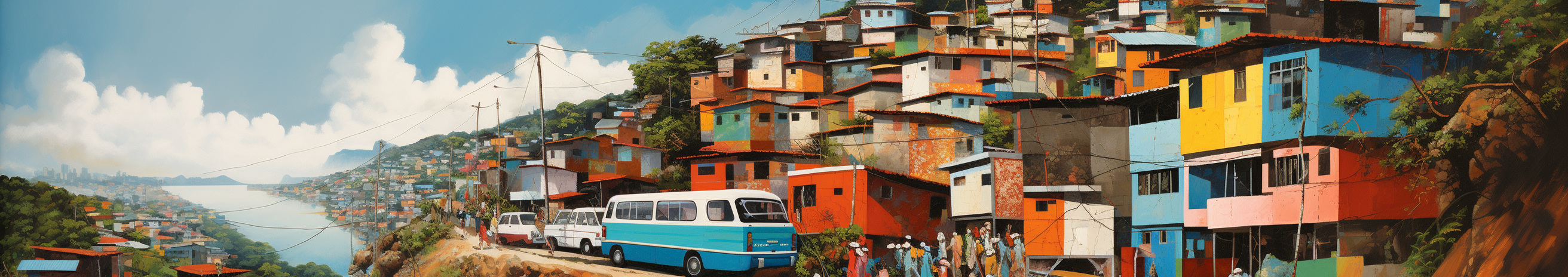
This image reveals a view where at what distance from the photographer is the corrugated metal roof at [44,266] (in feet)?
42.9

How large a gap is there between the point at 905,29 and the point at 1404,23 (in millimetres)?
15009

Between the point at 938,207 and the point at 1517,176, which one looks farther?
the point at 938,207

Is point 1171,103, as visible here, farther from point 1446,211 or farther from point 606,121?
point 606,121

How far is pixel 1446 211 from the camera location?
309 inches

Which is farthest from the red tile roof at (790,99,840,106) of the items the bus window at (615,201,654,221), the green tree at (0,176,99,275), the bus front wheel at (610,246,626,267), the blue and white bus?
the green tree at (0,176,99,275)

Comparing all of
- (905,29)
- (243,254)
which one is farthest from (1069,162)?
(243,254)

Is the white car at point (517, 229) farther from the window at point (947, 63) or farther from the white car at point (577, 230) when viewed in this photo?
the window at point (947, 63)

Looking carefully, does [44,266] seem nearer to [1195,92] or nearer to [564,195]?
[564,195]

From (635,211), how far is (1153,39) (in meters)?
8.56

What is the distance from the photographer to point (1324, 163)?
820 centimetres

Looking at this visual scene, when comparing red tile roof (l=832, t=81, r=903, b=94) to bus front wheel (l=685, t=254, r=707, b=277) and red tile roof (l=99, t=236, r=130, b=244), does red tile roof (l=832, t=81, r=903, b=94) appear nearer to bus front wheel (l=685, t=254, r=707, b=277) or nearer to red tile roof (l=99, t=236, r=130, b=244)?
bus front wheel (l=685, t=254, r=707, b=277)

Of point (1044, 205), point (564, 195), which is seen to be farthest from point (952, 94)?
point (564, 195)

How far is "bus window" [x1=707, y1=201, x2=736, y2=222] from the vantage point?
1042 centimetres

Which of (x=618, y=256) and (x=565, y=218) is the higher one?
(x=565, y=218)
